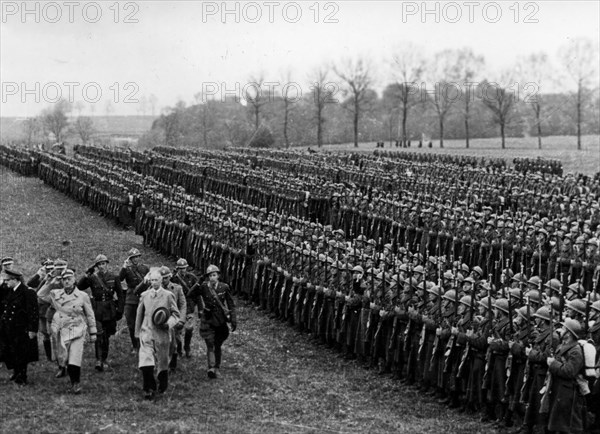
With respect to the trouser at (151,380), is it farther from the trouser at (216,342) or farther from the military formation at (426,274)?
the trouser at (216,342)

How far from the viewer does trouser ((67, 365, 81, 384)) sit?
384 inches

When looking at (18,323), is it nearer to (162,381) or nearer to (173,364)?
(162,381)

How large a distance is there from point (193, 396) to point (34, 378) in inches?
82.7

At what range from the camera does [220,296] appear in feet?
35.6

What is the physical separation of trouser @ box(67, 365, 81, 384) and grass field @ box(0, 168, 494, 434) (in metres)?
0.20

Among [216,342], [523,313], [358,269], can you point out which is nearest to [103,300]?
[216,342]

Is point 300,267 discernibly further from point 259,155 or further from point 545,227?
point 259,155

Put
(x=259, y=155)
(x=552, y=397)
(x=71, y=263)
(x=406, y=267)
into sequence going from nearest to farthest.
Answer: (x=552, y=397)
(x=406, y=267)
(x=71, y=263)
(x=259, y=155)

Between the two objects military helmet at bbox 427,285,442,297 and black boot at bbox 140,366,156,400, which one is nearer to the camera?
black boot at bbox 140,366,156,400

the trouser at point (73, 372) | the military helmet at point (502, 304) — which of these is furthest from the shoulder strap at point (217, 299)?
the military helmet at point (502, 304)

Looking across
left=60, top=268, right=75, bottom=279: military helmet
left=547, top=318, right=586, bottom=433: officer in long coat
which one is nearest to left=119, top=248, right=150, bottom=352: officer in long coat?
left=60, top=268, right=75, bottom=279: military helmet

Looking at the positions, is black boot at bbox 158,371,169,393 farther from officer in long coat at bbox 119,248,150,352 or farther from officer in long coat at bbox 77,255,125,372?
officer in long coat at bbox 119,248,150,352

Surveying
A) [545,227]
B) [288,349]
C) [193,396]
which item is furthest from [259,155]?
[193,396]

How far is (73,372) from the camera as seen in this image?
9797mm
